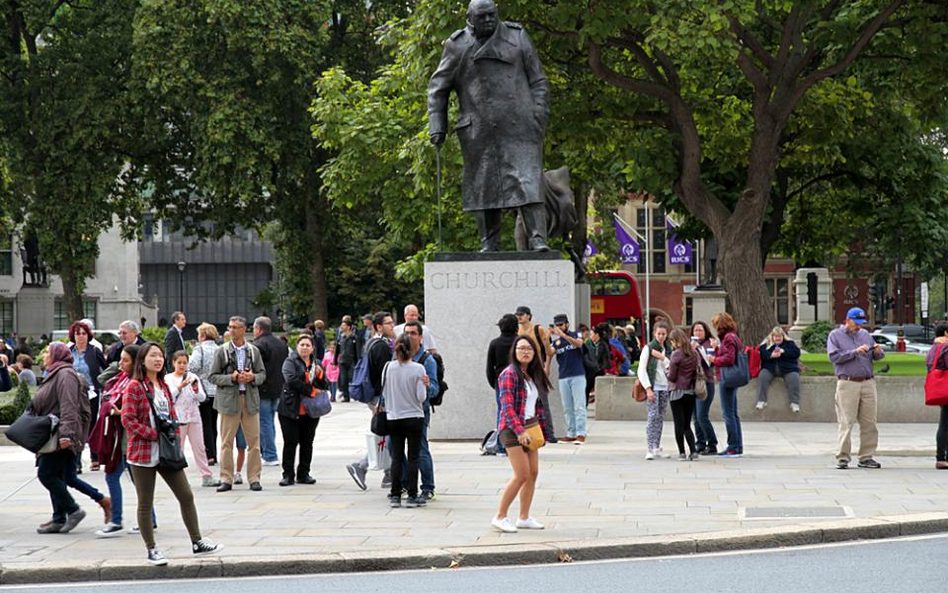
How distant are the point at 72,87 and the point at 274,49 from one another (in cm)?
705

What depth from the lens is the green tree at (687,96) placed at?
25.3 m

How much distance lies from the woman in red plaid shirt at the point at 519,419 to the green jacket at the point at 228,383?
4.29 meters

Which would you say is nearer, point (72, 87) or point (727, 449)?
point (727, 449)

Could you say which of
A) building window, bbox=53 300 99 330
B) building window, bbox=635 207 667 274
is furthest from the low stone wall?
building window, bbox=635 207 667 274

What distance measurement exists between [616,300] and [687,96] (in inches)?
702

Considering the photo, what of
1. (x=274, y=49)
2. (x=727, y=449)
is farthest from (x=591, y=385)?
(x=274, y=49)

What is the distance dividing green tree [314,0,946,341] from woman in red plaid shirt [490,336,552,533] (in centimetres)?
1259

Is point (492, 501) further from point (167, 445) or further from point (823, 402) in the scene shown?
point (823, 402)

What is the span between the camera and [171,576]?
10836 millimetres

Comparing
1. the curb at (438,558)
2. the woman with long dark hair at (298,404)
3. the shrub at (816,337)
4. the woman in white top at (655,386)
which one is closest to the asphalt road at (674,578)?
the curb at (438,558)

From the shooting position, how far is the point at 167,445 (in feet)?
36.0

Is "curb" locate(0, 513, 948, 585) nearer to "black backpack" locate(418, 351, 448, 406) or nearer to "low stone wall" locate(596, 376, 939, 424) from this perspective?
"black backpack" locate(418, 351, 448, 406)

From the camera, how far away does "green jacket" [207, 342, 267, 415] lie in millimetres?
15383

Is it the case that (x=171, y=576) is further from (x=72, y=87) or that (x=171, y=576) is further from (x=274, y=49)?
(x=72, y=87)
